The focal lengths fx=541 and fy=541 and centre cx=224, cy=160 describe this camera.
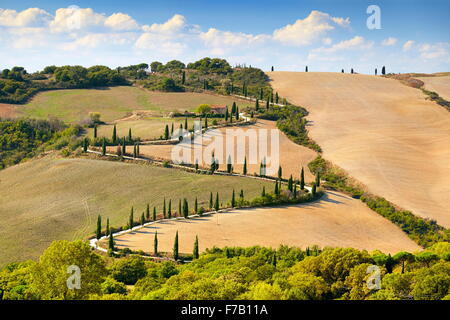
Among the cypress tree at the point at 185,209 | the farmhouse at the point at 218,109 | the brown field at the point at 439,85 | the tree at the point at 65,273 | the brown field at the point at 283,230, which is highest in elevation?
the brown field at the point at 439,85

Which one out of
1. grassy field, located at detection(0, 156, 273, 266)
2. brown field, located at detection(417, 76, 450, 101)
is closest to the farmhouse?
grassy field, located at detection(0, 156, 273, 266)

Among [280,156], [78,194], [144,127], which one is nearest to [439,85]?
[280,156]

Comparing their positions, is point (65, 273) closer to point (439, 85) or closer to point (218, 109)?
point (218, 109)

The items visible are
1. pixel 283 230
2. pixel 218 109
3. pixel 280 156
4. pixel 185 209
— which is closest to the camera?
pixel 283 230

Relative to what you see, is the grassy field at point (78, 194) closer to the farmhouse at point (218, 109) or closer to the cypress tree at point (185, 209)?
the cypress tree at point (185, 209)

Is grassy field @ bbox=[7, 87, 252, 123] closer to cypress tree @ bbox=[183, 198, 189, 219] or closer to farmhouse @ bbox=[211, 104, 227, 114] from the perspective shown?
farmhouse @ bbox=[211, 104, 227, 114]

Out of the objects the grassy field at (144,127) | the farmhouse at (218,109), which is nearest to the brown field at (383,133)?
the farmhouse at (218,109)

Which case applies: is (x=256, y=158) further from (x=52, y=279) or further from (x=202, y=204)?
(x=52, y=279)
